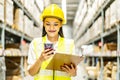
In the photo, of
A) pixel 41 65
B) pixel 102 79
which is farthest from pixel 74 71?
pixel 102 79

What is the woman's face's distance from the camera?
224cm

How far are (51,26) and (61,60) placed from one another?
32cm

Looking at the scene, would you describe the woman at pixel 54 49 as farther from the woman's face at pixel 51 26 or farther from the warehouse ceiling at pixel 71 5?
the warehouse ceiling at pixel 71 5

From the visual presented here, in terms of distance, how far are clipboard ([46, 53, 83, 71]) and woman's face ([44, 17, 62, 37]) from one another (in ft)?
0.83

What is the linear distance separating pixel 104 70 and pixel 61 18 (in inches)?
127

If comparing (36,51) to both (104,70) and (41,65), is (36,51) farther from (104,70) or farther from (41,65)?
(104,70)

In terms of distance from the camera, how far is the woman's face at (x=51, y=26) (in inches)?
88.2

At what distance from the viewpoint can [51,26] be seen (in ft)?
7.35

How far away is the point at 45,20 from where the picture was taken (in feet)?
7.43

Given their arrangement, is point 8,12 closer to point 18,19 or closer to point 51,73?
point 18,19

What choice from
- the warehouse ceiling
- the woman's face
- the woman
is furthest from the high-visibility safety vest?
the warehouse ceiling

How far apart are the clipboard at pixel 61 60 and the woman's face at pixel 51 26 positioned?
0.25 metres

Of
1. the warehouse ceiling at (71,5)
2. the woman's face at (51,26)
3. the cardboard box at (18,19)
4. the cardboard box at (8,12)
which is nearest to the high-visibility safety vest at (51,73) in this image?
the woman's face at (51,26)

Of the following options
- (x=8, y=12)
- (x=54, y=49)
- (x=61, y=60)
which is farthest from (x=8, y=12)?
(x=61, y=60)
